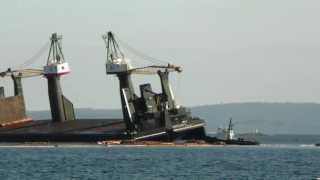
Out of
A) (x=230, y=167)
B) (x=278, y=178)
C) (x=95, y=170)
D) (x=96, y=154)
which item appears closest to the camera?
(x=278, y=178)

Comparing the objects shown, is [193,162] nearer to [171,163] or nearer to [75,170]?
[171,163]

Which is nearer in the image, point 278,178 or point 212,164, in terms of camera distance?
point 278,178

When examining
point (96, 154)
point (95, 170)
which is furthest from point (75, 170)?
point (96, 154)

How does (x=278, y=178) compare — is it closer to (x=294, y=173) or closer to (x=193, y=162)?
(x=294, y=173)

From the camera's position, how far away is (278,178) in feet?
405

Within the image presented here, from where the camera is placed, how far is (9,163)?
14738cm

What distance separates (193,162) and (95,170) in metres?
28.2

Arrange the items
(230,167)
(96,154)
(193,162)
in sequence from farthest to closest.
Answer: (96,154)
(193,162)
(230,167)

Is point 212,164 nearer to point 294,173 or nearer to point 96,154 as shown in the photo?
point 294,173

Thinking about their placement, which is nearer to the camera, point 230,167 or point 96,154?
point 230,167

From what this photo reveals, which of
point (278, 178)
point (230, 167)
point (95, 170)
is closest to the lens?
point (278, 178)

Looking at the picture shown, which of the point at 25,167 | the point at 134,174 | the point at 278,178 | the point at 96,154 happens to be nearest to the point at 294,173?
the point at 278,178

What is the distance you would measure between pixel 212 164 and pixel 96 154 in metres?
33.4

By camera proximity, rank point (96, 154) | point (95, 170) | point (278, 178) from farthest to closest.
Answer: point (96, 154) < point (95, 170) < point (278, 178)
